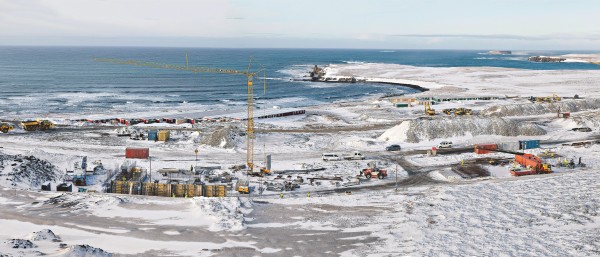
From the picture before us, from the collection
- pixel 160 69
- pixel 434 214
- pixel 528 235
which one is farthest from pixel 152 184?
pixel 160 69

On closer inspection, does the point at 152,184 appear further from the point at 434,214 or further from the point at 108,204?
the point at 434,214

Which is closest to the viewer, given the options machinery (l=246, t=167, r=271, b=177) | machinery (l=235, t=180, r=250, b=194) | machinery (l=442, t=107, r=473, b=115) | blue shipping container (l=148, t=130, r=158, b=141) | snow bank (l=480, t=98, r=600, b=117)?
machinery (l=235, t=180, r=250, b=194)

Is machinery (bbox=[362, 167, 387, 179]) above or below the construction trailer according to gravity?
above

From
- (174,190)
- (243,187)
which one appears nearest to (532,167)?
(243,187)

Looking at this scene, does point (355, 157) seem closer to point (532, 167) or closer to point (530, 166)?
point (530, 166)

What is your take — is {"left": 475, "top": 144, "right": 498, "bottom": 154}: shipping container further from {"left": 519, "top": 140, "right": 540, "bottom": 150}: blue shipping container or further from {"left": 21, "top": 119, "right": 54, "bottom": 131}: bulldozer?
{"left": 21, "top": 119, "right": 54, "bottom": 131}: bulldozer

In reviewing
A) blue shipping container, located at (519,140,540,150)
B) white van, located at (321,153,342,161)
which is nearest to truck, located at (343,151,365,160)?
white van, located at (321,153,342,161)
